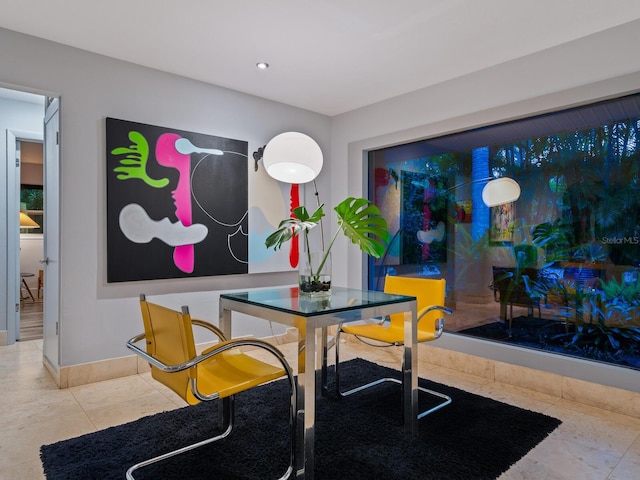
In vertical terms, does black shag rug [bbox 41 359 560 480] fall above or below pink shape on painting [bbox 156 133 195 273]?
below

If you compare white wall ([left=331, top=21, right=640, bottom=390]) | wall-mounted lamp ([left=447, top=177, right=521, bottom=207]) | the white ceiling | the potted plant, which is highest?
the white ceiling

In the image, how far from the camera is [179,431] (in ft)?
7.53

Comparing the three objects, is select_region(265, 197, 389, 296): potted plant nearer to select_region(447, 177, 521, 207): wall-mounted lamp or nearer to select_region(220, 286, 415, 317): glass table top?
select_region(220, 286, 415, 317): glass table top

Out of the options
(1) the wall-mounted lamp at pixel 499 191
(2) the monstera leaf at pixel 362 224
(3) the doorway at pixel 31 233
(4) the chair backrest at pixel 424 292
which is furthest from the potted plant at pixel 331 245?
(3) the doorway at pixel 31 233

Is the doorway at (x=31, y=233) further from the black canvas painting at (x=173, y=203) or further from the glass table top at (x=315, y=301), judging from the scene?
the glass table top at (x=315, y=301)

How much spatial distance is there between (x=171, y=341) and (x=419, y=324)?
5.75 ft

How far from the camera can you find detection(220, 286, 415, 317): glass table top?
1.94 m

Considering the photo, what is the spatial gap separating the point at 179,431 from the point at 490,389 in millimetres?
2163

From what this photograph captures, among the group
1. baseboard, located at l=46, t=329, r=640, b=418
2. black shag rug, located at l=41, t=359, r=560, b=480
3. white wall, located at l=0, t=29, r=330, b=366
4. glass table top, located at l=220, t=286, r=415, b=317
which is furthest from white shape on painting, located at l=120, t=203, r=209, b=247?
black shag rug, located at l=41, t=359, r=560, b=480

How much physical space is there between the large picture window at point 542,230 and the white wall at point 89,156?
2309 millimetres

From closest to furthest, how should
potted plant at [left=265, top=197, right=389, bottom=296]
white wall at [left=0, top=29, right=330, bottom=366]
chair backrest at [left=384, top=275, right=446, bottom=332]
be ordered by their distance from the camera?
potted plant at [left=265, top=197, right=389, bottom=296] < chair backrest at [left=384, top=275, right=446, bottom=332] < white wall at [left=0, top=29, right=330, bottom=366]

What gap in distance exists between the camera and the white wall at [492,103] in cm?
267

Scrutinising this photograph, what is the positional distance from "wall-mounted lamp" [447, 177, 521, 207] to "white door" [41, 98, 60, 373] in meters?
3.31

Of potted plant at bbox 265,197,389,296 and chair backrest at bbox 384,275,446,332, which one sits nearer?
potted plant at bbox 265,197,389,296
